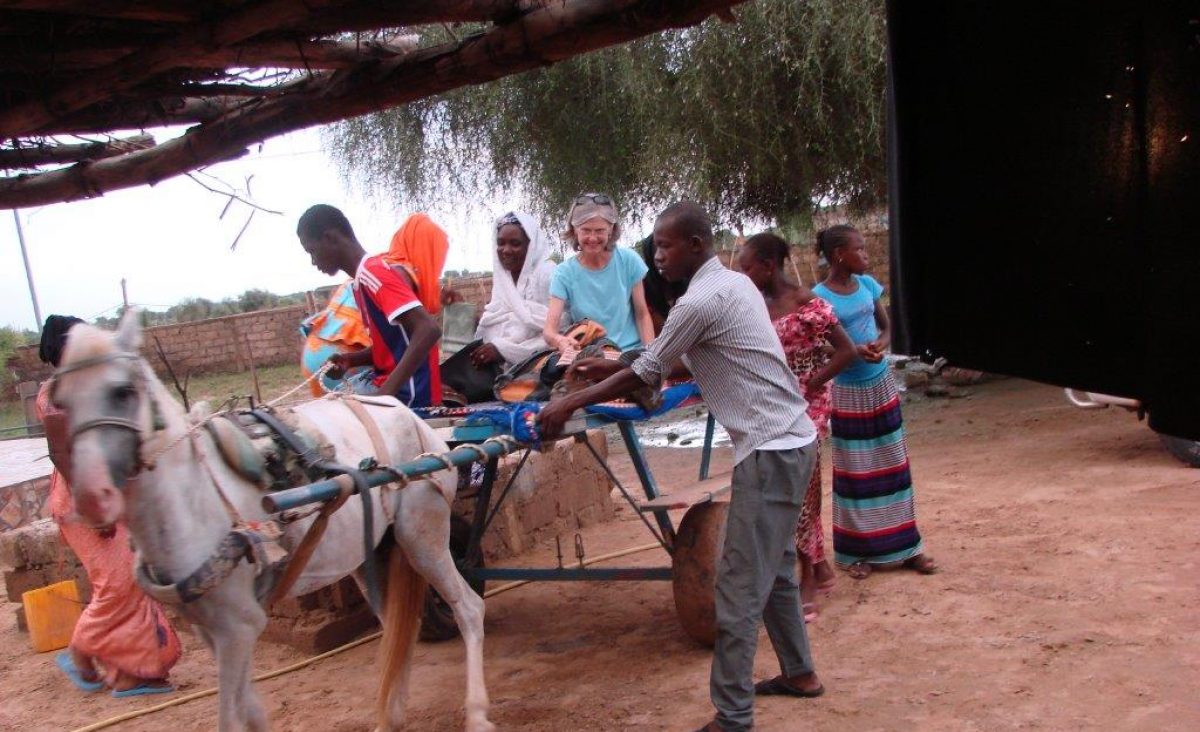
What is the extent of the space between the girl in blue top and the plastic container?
5.04 metres

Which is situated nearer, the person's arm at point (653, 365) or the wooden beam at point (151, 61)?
the wooden beam at point (151, 61)

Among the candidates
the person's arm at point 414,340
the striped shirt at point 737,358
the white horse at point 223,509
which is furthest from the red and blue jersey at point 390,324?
the striped shirt at point 737,358

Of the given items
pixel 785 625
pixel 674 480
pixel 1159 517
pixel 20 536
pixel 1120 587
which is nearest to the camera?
pixel 785 625

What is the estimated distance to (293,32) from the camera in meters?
3.20

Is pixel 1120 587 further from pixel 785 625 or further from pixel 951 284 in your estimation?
pixel 951 284

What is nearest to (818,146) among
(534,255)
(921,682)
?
(534,255)

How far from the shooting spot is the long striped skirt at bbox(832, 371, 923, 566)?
18.8 ft

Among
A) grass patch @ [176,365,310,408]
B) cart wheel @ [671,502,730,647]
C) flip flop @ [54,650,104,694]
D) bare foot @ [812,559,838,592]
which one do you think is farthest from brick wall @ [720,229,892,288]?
flip flop @ [54,650,104,694]

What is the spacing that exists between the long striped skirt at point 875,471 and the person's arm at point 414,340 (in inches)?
100

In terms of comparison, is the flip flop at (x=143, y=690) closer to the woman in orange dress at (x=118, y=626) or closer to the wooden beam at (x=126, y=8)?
the woman in orange dress at (x=118, y=626)

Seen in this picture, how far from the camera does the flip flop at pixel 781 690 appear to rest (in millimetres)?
4234

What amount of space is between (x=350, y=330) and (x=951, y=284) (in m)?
4.40

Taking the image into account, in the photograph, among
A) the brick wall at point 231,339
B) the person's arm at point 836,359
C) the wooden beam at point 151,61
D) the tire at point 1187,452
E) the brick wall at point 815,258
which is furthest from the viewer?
the brick wall at point 231,339

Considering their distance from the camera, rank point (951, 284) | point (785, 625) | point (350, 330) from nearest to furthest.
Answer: point (951, 284), point (785, 625), point (350, 330)
